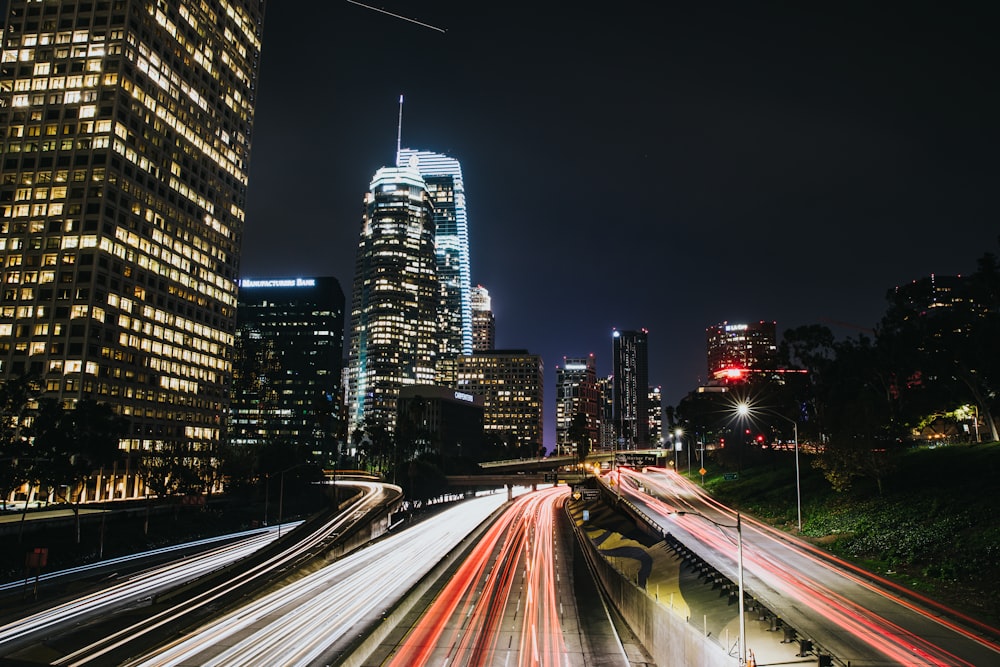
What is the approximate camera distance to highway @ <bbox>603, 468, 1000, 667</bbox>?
92.7 feet

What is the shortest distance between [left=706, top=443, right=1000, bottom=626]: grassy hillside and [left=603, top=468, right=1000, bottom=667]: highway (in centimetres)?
199

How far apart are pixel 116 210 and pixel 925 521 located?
139m

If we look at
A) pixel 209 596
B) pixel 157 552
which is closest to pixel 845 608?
pixel 209 596

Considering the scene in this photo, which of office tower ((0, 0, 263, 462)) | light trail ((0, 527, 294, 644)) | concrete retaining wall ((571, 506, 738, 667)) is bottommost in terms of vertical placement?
light trail ((0, 527, 294, 644))

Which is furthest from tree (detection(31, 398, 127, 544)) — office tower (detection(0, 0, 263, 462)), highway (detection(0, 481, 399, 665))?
office tower (detection(0, 0, 263, 462))

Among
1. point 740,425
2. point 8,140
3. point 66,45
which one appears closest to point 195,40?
point 66,45

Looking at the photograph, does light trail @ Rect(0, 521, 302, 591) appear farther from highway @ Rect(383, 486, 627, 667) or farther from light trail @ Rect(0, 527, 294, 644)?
highway @ Rect(383, 486, 627, 667)

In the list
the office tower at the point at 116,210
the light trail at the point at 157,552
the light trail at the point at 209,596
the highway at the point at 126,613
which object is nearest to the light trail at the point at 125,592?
the highway at the point at 126,613

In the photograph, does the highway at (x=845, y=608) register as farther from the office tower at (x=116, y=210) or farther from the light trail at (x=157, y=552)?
the office tower at (x=116, y=210)

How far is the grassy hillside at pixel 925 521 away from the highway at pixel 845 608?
78.3 inches

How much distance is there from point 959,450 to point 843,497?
1348cm

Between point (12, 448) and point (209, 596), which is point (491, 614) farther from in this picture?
point (12, 448)

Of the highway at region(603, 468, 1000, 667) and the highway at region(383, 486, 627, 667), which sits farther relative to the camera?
the highway at region(383, 486, 627, 667)

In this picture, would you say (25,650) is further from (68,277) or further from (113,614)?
(68,277)
